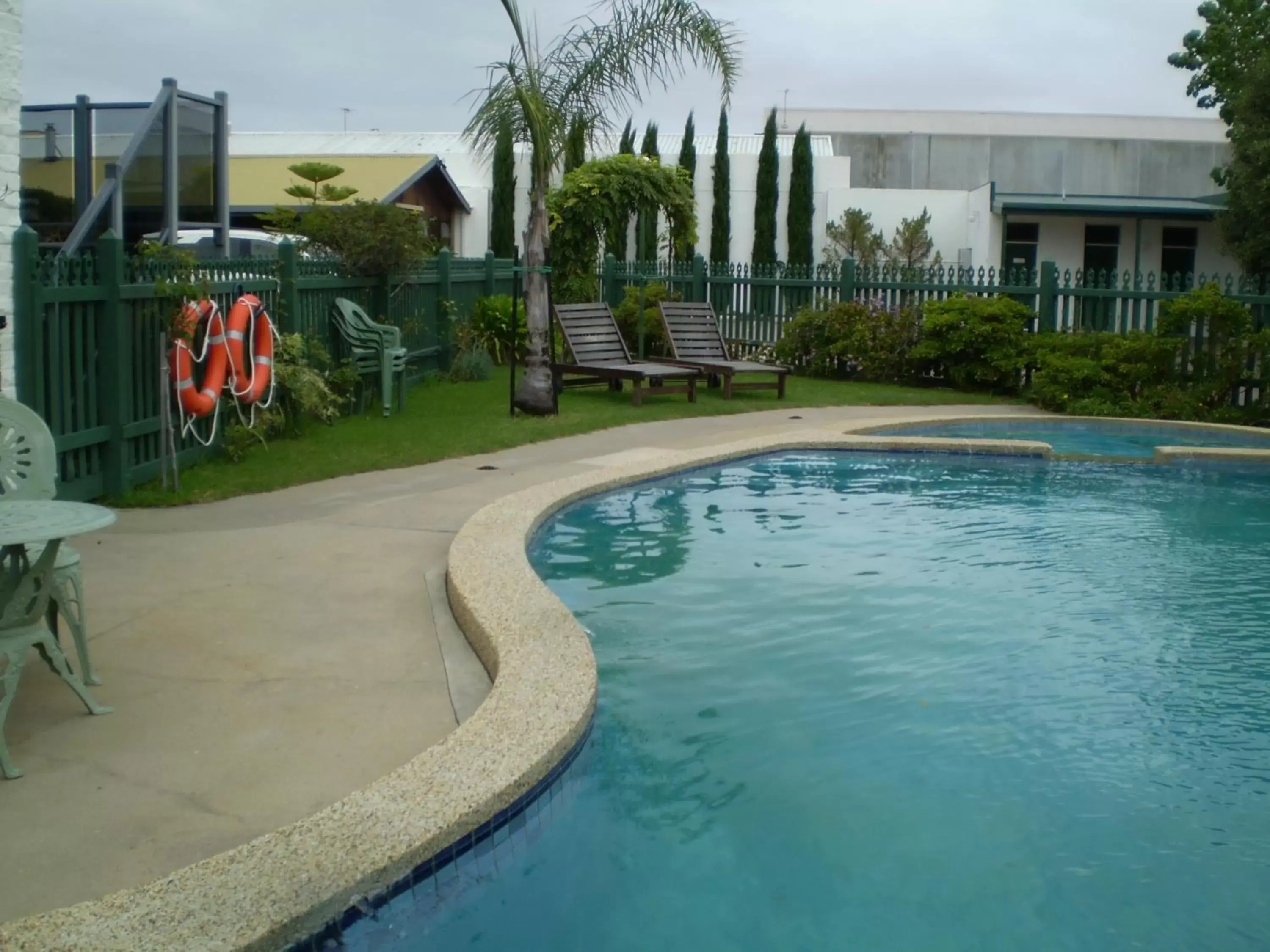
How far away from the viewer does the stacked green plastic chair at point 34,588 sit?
4.32 meters

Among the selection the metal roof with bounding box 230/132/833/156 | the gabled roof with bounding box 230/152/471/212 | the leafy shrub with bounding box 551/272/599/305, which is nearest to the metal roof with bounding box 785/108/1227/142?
the metal roof with bounding box 230/132/833/156

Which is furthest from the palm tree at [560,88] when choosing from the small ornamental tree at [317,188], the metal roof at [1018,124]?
the metal roof at [1018,124]

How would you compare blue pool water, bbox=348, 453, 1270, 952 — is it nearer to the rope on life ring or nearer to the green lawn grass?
the green lawn grass

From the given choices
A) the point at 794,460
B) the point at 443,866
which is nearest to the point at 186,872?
the point at 443,866

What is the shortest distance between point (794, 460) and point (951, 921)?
8200mm

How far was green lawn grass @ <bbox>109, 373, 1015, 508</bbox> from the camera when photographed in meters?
9.68

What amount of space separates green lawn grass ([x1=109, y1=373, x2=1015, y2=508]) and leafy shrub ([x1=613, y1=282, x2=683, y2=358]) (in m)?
2.34

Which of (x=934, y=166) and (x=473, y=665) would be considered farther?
(x=934, y=166)

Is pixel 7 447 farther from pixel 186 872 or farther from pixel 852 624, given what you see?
pixel 852 624

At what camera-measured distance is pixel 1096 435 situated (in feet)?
47.2

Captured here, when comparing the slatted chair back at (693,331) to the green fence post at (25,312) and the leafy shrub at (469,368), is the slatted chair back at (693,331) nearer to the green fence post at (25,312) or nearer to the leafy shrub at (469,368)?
the leafy shrub at (469,368)

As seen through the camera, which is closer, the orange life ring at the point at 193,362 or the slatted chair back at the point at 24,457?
the slatted chair back at the point at 24,457

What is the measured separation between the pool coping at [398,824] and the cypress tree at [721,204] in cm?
2887

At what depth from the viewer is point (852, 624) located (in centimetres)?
685
